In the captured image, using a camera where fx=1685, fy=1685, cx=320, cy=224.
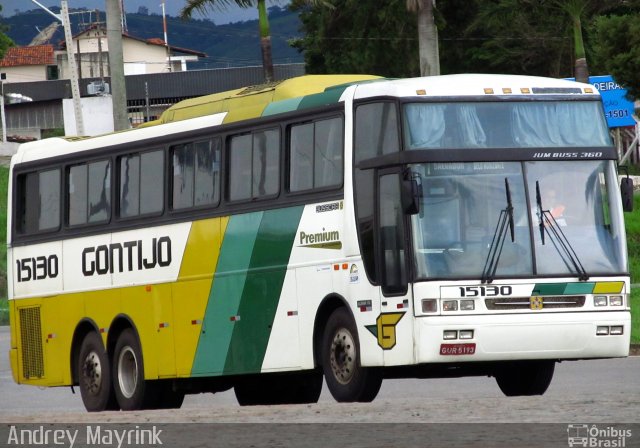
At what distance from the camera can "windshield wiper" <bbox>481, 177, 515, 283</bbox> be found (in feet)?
51.0

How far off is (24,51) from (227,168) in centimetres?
13011

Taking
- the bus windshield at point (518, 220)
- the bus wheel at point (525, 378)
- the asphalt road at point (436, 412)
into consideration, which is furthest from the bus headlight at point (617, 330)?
the bus wheel at point (525, 378)

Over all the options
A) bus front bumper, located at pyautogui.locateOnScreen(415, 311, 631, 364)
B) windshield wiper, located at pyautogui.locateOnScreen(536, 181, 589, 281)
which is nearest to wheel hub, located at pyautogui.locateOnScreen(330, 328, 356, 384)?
bus front bumper, located at pyautogui.locateOnScreen(415, 311, 631, 364)

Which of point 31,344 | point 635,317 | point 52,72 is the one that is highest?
point 52,72

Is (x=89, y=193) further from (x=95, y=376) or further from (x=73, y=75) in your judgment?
(x=73, y=75)

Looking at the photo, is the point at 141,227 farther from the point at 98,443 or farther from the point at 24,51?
the point at 24,51

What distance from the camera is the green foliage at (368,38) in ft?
223

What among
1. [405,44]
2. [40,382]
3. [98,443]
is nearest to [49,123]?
[405,44]

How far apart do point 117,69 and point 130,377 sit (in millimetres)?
11271

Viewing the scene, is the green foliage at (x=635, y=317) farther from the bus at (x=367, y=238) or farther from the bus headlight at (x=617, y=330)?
the bus headlight at (x=617, y=330)

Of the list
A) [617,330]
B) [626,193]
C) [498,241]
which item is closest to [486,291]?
[498,241]

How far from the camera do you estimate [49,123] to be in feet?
381

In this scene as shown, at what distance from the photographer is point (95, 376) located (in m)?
20.6

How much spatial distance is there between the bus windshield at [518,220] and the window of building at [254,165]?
7.21ft
